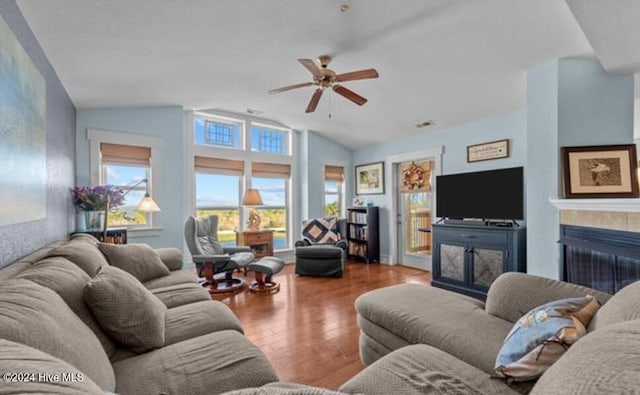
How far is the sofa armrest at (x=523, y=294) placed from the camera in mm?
1669

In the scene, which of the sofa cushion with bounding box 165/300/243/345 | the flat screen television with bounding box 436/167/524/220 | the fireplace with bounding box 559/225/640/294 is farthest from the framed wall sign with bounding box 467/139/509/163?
the sofa cushion with bounding box 165/300/243/345

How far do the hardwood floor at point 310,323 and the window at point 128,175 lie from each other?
179 centimetres

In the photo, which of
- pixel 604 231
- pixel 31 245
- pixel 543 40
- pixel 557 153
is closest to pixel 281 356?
pixel 31 245

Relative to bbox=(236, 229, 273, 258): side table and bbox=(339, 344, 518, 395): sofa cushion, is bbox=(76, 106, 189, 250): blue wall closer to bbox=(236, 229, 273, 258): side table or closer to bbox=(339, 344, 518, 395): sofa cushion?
bbox=(236, 229, 273, 258): side table

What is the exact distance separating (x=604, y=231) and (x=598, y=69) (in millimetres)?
1518

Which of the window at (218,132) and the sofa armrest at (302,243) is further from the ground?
the window at (218,132)

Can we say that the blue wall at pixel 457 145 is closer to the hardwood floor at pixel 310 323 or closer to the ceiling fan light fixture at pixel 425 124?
the ceiling fan light fixture at pixel 425 124

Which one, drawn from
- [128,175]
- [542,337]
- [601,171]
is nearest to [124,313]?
[542,337]

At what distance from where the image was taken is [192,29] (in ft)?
7.48

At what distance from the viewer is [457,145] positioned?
4.47 metres

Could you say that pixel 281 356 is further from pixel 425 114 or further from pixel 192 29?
pixel 425 114

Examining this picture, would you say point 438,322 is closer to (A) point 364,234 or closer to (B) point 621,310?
(B) point 621,310

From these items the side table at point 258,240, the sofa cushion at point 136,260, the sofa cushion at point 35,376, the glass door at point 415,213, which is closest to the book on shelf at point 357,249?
the glass door at point 415,213

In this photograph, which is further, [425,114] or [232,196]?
[232,196]
